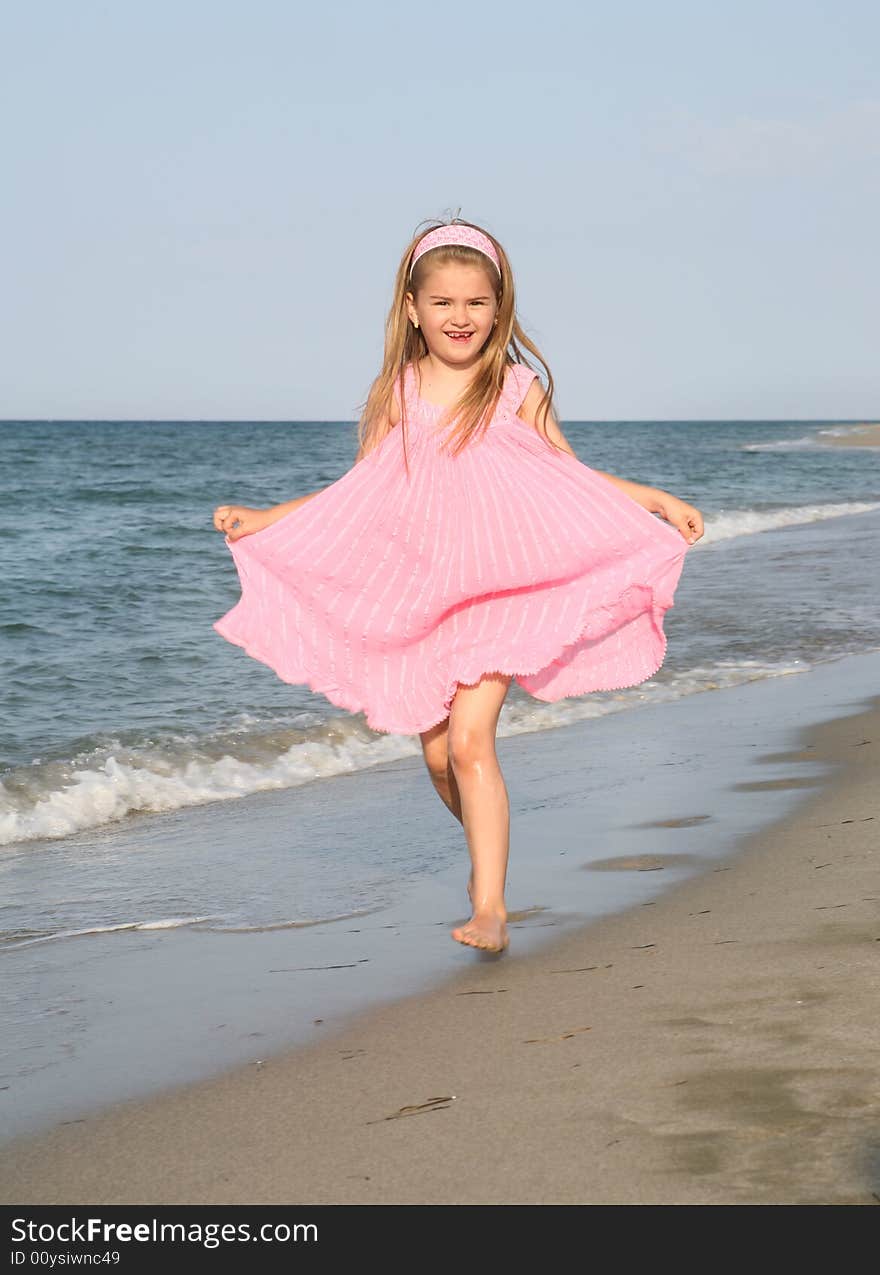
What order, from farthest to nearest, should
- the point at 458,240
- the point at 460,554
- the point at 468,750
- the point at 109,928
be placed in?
the point at 109,928 < the point at 458,240 < the point at 460,554 < the point at 468,750

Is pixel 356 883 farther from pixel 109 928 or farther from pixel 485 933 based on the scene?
pixel 485 933

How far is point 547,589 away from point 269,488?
2740 cm

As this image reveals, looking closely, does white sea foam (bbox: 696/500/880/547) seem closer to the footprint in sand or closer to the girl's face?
the footprint in sand

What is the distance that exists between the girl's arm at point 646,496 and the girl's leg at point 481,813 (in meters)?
0.65

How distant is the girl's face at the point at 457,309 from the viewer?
11.8 ft

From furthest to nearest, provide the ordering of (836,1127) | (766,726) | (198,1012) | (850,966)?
(766,726) → (198,1012) → (850,966) → (836,1127)

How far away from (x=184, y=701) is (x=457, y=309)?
4593 mm

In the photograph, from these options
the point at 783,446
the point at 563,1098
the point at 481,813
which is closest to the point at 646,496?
the point at 481,813

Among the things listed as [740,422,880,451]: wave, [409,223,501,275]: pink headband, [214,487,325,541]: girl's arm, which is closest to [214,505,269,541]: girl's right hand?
[214,487,325,541]: girl's arm

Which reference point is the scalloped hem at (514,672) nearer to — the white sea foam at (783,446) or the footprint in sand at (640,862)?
the footprint in sand at (640,862)

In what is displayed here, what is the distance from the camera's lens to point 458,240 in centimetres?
364

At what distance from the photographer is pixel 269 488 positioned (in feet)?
100
